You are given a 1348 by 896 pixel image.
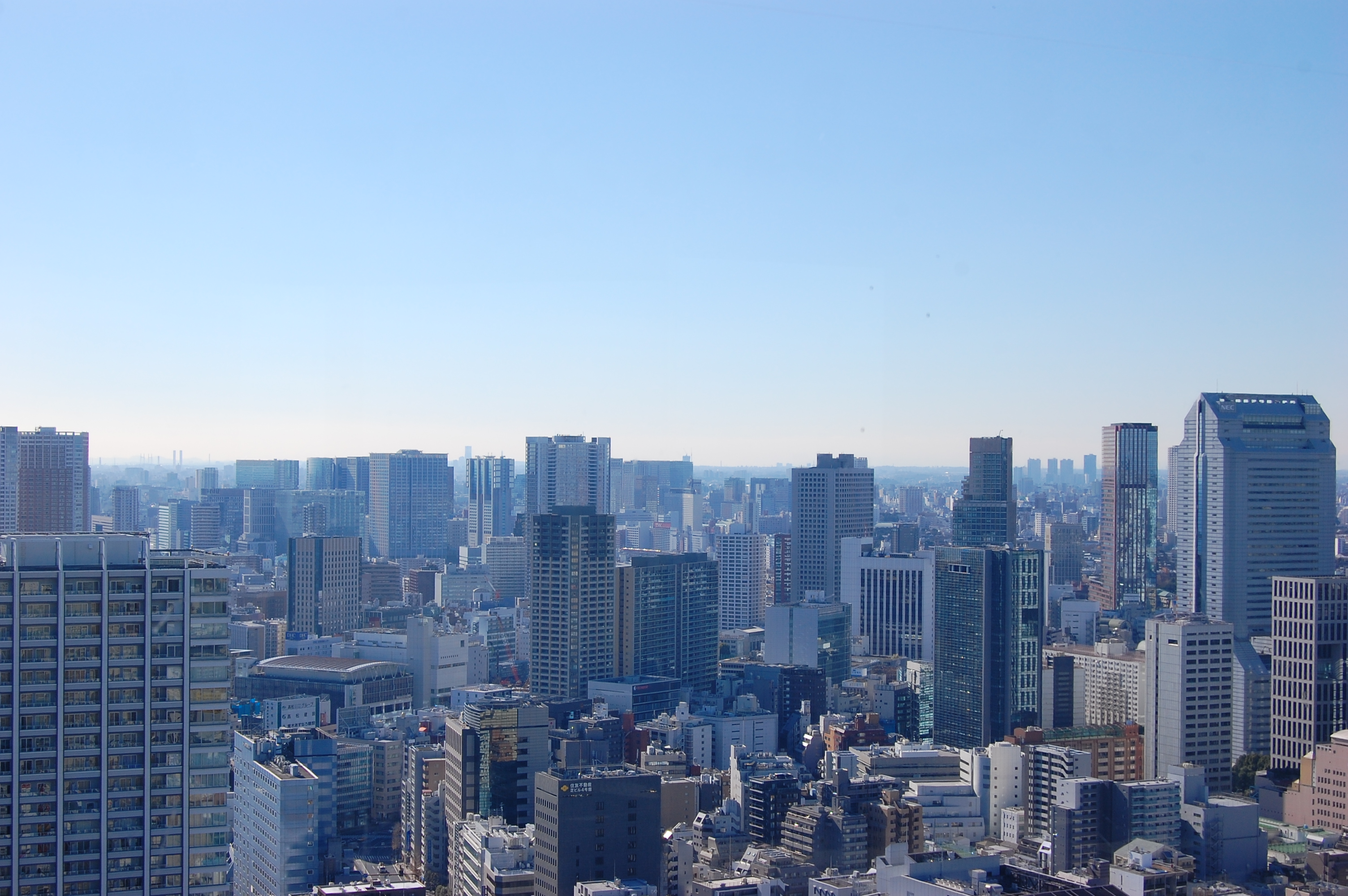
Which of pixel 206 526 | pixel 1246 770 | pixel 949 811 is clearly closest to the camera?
pixel 949 811

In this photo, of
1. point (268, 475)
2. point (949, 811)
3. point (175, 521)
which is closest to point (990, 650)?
point (949, 811)

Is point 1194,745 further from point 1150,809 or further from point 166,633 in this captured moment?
point 166,633

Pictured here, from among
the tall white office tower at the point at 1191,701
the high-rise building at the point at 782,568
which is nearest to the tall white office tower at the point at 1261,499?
Answer: the tall white office tower at the point at 1191,701

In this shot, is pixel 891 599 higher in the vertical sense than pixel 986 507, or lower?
lower

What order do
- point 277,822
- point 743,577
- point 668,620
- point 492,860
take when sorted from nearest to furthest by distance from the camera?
point 492,860
point 277,822
point 668,620
point 743,577

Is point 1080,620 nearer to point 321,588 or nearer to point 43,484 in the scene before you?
point 321,588

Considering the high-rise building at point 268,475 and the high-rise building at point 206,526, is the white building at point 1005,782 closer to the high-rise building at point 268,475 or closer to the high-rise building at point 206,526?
the high-rise building at point 268,475
